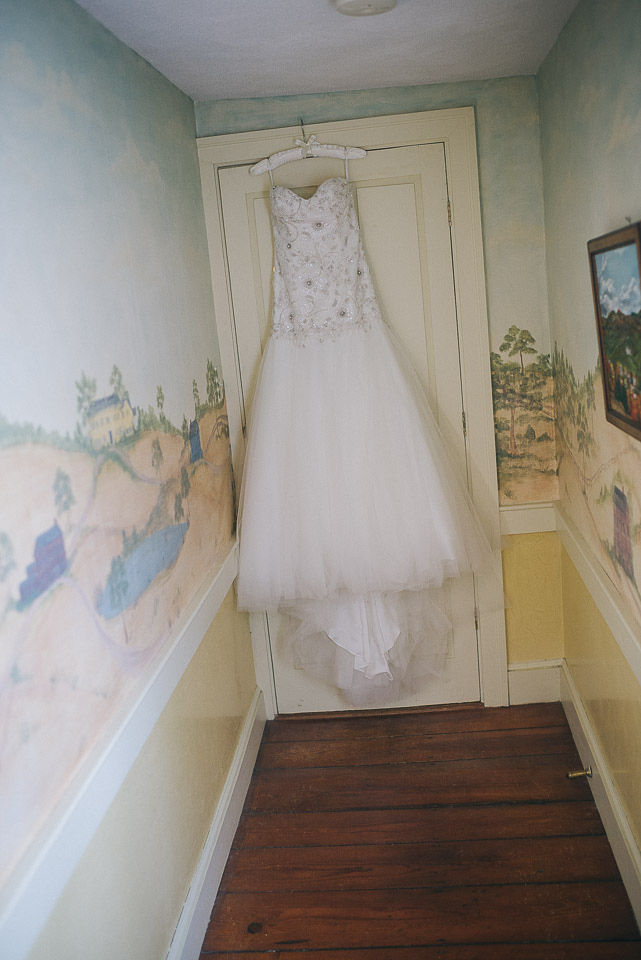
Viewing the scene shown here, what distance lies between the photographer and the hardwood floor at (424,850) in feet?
6.34

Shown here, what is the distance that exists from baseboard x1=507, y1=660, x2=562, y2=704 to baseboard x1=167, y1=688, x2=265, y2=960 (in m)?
1.01

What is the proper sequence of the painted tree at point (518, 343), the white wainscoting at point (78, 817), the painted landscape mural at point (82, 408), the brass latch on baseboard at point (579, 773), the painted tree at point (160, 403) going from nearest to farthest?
1. the white wainscoting at point (78, 817)
2. the painted landscape mural at point (82, 408)
3. the painted tree at point (160, 403)
4. the brass latch on baseboard at point (579, 773)
5. the painted tree at point (518, 343)

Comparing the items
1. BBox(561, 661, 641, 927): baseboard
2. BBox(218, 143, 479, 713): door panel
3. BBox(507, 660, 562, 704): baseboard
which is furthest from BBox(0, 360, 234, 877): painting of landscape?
BBox(507, 660, 562, 704): baseboard

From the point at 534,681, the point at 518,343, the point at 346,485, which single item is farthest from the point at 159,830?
the point at 518,343

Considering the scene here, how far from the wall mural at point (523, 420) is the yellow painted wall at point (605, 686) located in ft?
0.97

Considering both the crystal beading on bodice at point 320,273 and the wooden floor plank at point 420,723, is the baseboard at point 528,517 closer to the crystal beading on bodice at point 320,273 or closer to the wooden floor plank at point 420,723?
the wooden floor plank at point 420,723

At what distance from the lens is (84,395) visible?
154 cm

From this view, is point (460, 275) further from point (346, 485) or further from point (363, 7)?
point (363, 7)

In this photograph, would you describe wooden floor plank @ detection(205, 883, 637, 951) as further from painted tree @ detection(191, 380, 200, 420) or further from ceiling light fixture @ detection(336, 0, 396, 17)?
ceiling light fixture @ detection(336, 0, 396, 17)

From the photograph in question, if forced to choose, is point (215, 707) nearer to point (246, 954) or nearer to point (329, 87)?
point (246, 954)

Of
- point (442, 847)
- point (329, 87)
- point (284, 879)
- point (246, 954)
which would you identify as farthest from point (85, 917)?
point (329, 87)

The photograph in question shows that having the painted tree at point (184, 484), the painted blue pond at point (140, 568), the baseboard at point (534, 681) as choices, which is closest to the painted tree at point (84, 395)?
the painted blue pond at point (140, 568)

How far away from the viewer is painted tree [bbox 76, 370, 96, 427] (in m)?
1.51

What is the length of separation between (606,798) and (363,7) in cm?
221
